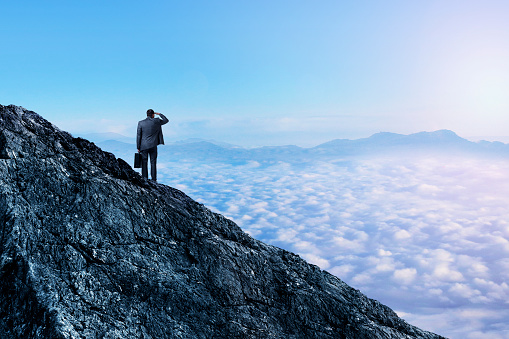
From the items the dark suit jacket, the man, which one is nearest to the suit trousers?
the man

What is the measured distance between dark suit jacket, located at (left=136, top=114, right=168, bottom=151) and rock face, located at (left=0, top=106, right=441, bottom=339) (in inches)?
137

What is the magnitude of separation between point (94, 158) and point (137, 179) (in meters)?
1.44

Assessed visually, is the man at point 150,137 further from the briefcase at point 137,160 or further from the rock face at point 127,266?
the rock face at point 127,266

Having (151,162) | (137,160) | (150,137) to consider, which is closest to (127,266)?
(137,160)

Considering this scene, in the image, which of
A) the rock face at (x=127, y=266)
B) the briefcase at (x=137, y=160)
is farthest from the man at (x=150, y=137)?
the rock face at (x=127, y=266)

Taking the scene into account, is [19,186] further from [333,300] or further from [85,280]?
[333,300]

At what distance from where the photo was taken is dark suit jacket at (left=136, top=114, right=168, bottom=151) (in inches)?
617

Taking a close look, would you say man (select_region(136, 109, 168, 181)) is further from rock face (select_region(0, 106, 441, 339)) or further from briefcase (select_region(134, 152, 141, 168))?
rock face (select_region(0, 106, 441, 339))

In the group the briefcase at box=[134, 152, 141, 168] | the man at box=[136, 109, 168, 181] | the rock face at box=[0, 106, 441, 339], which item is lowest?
the rock face at box=[0, 106, 441, 339]

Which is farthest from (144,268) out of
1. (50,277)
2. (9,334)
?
(9,334)

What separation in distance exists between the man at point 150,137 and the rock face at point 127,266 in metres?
3.39

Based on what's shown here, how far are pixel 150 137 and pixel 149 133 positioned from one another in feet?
0.56

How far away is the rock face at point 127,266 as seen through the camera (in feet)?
28.3

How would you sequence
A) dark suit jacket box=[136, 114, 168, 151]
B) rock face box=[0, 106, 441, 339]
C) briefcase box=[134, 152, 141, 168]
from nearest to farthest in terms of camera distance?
1. rock face box=[0, 106, 441, 339]
2. briefcase box=[134, 152, 141, 168]
3. dark suit jacket box=[136, 114, 168, 151]
